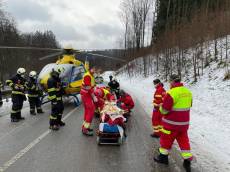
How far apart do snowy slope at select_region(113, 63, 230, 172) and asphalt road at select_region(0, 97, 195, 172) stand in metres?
0.98

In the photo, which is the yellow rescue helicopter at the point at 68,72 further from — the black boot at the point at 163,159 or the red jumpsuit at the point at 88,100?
the black boot at the point at 163,159

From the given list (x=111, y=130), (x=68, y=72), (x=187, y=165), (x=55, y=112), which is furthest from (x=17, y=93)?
(x=187, y=165)

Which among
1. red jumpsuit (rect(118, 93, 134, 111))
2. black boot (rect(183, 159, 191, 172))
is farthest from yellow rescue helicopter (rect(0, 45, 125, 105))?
black boot (rect(183, 159, 191, 172))

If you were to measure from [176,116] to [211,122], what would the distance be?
5.12 meters

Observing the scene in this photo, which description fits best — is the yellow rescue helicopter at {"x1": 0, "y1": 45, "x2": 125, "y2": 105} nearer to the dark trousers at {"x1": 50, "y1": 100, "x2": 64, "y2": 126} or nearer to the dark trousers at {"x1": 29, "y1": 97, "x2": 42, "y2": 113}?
the dark trousers at {"x1": 29, "y1": 97, "x2": 42, "y2": 113}

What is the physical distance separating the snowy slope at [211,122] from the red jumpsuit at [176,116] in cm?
77

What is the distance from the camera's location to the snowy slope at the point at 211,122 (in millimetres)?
6004

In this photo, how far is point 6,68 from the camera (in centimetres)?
4922

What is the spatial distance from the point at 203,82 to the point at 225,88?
3.85m

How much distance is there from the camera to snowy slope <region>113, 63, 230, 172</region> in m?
6.00

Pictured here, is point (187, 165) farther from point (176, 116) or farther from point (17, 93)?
point (17, 93)

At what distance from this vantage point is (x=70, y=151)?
645 centimetres

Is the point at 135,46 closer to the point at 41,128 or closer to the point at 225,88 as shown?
the point at 225,88

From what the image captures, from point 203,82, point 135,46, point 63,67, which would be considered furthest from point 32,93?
point 135,46
